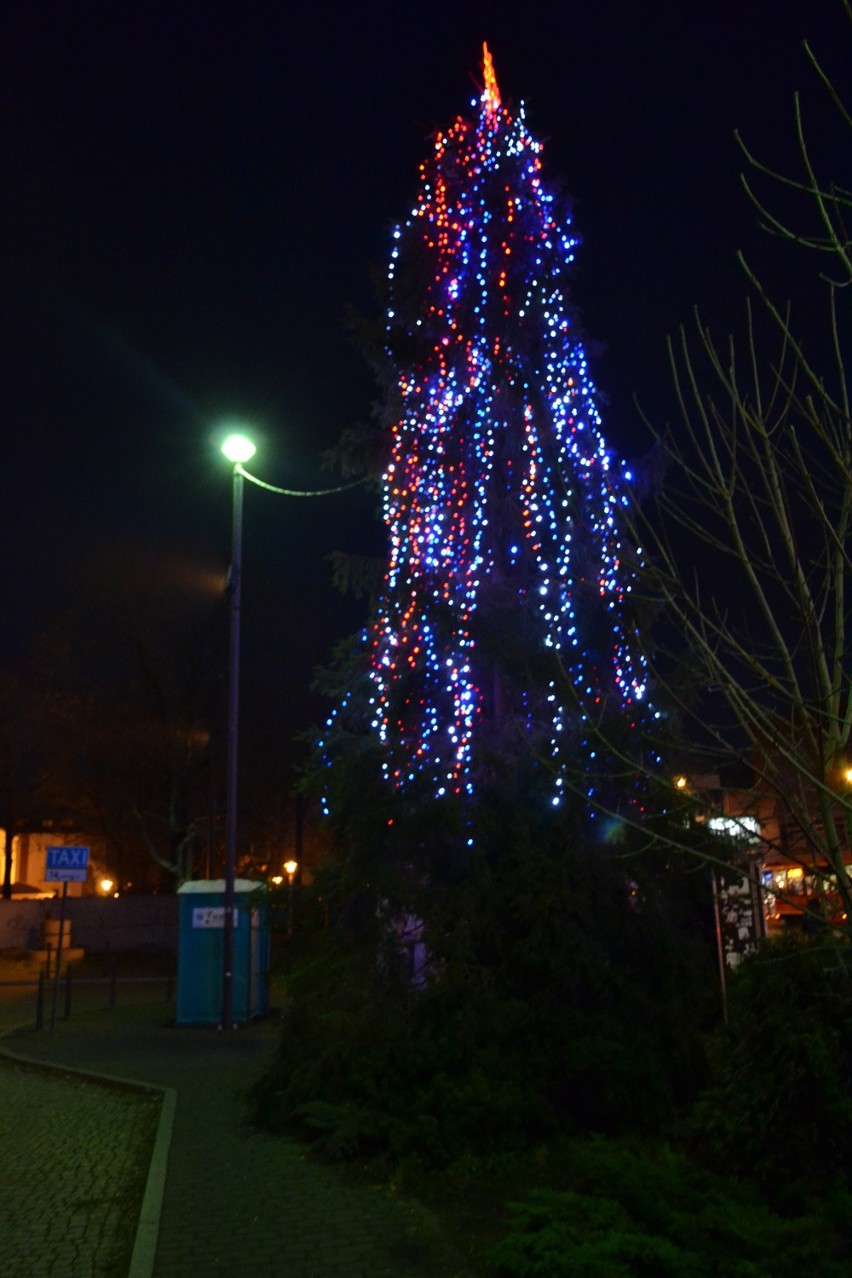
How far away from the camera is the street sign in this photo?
1938 centimetres

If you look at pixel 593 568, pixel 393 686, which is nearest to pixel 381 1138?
pixel 393 686

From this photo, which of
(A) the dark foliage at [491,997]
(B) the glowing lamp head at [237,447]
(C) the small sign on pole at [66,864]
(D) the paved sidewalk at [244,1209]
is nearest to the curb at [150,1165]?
(D) the paved sidewalk at [244,1209]

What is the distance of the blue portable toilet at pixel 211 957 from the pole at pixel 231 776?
28cm

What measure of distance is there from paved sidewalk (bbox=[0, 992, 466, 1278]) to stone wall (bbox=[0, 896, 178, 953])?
102 ft

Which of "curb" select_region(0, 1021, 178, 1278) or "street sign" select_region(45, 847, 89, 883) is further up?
"street sign" select_region(45, 847, 89, 883)

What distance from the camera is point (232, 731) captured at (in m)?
18.3

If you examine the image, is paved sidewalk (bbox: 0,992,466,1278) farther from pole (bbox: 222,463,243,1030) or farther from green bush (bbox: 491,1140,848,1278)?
pole (bbox: 222,463,243,1030)

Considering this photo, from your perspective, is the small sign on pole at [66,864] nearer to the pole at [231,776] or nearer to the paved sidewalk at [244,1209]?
the pole at [231,776]

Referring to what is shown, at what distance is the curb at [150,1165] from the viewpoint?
6.28 m

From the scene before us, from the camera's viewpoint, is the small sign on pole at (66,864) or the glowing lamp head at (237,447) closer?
the glowing lamp head at (237,447)

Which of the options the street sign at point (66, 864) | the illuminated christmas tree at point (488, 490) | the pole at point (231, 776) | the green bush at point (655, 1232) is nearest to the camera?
the green bush at point (655, 1232)

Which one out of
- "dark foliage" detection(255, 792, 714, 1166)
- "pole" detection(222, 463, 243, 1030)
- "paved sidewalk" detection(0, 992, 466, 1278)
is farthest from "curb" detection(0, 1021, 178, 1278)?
"pole" detection(222, 463, 243, 1030)

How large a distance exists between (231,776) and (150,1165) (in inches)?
391

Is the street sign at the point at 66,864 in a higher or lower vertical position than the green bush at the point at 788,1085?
higher
